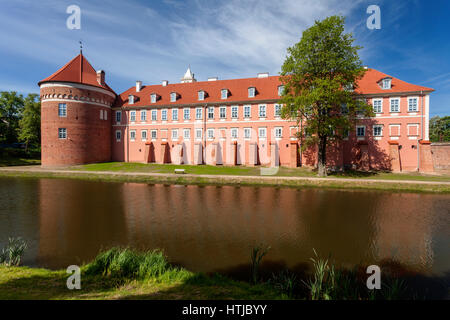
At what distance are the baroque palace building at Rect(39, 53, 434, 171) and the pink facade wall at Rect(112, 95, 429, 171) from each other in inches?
4.3

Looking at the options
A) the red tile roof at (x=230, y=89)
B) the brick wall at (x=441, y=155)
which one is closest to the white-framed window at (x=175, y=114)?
the red tile roof at (x=230, y=89)

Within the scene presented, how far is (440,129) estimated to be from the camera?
64.8 metres

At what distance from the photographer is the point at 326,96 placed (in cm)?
2069

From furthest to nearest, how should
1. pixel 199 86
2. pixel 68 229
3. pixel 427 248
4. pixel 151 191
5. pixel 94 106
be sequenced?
pixel 199 86
pixel 94 106
pixel 151 191
pixel 68 229
pixel 427 248

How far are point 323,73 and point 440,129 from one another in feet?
230

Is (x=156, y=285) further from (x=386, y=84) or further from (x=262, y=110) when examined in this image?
(x=386, y=84)

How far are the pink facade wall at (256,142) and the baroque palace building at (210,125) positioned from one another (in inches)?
4.3

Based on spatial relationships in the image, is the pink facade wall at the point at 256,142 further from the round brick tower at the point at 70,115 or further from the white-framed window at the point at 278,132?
the round brick tower at the point at 70,115

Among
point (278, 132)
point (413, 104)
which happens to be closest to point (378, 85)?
point (413, 104)

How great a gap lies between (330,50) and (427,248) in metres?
20.1

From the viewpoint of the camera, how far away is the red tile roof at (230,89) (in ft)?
89.6

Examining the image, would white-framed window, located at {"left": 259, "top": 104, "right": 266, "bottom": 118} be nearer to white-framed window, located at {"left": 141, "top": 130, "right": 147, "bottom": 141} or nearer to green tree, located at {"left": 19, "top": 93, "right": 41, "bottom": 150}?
white-framed window, located at {"left": 141, "top": 130, "right": 147, "bottom": 141}

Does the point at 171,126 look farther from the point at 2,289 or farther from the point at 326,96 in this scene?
the point at 2,289
